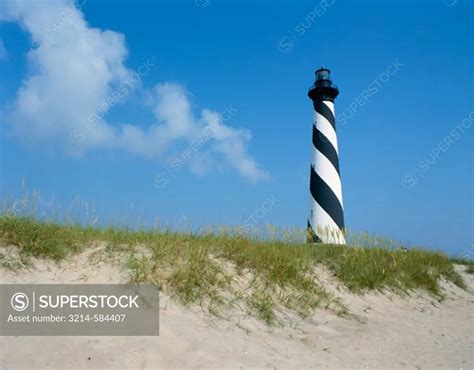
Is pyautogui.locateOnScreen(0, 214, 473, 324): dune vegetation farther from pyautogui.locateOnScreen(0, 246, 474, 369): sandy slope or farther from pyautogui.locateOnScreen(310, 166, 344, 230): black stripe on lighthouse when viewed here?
pyautogui.locateOnScreen(310, 166, 344, 230): black stripe on lighthouse

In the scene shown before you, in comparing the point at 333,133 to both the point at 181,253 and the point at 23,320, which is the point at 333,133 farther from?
the point at 23,320

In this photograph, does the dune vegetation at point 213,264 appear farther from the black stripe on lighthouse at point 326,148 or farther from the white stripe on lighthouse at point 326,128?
the white stripe on lighthouse at point 326,128

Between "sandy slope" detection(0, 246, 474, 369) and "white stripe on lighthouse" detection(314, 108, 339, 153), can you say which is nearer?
"sandy slope" detection(0, 246, 474, 369)

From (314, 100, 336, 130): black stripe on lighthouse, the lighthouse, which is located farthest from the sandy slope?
(314, 100, 336, 130): black stripe on lighthouse

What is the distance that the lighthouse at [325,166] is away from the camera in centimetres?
1673

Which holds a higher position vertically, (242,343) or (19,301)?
(19,301)

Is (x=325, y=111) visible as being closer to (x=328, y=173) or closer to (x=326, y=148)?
(x=326, y=148)

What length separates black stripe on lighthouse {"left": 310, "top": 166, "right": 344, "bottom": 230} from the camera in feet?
54.9

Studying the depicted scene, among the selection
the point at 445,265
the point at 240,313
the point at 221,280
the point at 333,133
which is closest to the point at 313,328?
the point at 240,313

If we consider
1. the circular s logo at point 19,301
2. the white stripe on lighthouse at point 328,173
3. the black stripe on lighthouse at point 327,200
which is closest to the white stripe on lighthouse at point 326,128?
the white stripe on lighthouse at point 328,173

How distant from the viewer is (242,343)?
13.4 feet

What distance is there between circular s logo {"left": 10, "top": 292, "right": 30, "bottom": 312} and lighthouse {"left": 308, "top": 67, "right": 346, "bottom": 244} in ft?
42.9

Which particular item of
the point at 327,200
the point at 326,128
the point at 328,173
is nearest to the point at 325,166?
the point at 328,173

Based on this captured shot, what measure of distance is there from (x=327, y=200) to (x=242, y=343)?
1338cm
